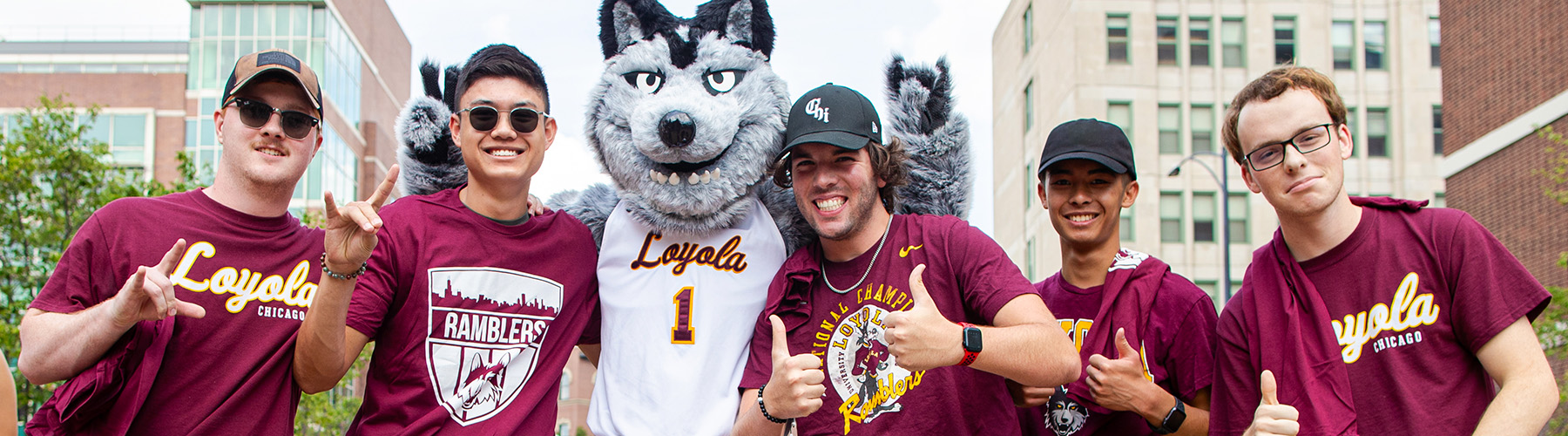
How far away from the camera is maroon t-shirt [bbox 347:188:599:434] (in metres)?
4.12

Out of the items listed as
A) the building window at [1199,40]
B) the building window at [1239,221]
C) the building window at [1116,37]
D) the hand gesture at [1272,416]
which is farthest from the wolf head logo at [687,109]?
the building window at [1199,40]

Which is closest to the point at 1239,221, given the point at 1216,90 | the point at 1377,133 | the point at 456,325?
the point at 1216,90

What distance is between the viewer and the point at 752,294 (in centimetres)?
456

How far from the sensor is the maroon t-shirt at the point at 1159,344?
14.0 ft

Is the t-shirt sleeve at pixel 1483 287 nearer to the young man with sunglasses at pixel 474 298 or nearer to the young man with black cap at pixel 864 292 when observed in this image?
the young man with black cap at pixel 864 292

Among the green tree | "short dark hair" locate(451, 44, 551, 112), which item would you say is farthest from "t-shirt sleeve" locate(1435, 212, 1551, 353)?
the green tree

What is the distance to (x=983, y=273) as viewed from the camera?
386 cm

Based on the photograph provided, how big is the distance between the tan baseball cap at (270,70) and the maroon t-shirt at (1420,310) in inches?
142

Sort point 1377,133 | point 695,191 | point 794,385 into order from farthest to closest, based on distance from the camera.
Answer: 1. point 1377,133
2. point 695,191
3. point 794,385

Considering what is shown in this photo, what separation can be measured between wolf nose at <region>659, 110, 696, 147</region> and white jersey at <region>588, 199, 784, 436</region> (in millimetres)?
457

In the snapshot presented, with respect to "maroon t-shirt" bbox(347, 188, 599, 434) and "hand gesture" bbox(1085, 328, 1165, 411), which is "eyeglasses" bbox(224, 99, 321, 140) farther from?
"hand gesture" bbox(1085, 328, 1165, 411)

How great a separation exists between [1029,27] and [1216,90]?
7.87 metres

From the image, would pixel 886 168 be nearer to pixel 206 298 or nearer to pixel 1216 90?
pixel 206 298

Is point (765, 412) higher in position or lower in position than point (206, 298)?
lower
